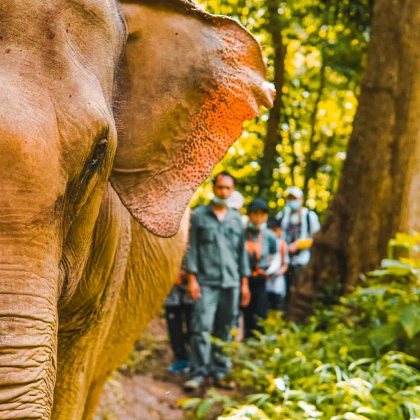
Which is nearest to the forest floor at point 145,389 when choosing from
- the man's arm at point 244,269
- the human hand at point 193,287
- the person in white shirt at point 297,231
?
the human hand at point 193,287

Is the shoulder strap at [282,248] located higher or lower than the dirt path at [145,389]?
higher

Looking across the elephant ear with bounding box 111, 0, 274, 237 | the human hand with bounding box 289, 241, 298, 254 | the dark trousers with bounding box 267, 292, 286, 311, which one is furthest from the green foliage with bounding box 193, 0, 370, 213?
the elephant ear with bounding box 111, 0, 274, 237

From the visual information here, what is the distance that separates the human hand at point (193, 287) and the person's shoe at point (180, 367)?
2.63 feet

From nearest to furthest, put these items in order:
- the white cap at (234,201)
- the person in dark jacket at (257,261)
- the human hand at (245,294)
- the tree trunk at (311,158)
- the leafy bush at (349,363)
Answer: the leafy bush at (349,363), the white cap at (234,201), the human hand at (245,294), the person in dark jacket at (257,261), the tree trunk at (311,158)

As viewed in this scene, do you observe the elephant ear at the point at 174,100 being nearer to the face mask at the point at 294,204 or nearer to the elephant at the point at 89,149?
the elephant at the point at 89,149

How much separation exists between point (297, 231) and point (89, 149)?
5942 mm

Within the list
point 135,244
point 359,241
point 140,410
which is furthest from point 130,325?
point 359,241

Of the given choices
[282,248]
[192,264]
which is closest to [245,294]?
[192,264]

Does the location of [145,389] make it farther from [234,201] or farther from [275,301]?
[275,301]

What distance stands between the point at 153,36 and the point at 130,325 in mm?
2032

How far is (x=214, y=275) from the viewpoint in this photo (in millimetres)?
6094

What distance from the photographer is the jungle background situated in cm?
357

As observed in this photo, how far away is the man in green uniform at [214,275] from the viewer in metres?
5.98

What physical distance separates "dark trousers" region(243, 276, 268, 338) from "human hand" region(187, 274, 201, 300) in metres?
1.22
